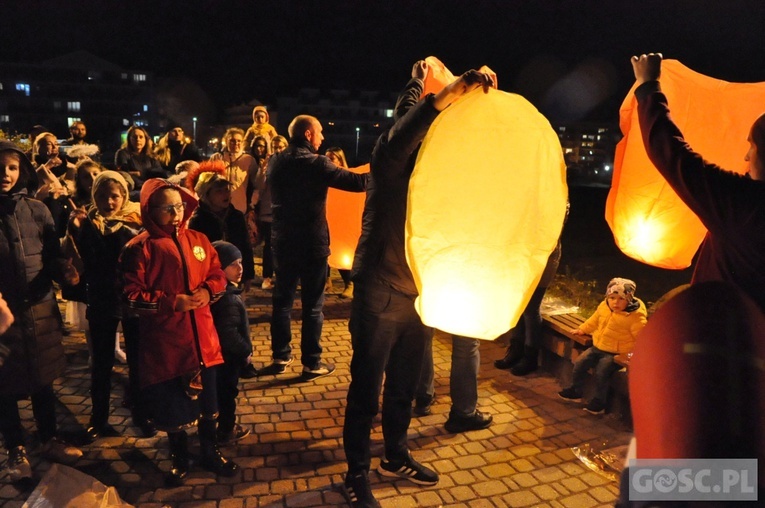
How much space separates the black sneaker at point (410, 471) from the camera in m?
3.65

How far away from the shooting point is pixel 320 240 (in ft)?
16.9

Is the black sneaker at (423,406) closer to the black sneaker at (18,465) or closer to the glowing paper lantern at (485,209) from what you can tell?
the glowing paper lantern at (485,209)

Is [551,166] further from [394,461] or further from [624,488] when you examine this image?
[394,461]

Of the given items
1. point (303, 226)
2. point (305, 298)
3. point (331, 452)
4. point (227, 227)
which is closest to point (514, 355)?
point (305, 298)

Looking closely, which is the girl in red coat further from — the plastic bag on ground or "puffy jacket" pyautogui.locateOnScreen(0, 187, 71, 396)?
"puffy jacket" pyautogui.locateOnScreen(0, 187, 71, 396)

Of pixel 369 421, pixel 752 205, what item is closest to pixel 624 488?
pixel 752 205

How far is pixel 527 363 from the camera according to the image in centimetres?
558

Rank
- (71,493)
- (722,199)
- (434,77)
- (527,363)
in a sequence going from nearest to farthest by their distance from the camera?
(722,199) < (71,493) < (434,77) < (527,363)

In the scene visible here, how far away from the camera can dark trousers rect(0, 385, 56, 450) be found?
11.7 feet

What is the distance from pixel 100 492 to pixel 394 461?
186 cm

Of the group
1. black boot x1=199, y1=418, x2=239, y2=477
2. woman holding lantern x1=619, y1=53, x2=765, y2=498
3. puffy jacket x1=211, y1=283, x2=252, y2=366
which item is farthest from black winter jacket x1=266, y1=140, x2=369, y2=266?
woman holding lantern x1=619, y1=53, x2=765, y2=498

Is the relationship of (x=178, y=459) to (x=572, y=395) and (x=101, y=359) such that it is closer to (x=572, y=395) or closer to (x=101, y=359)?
(x=101, y=359)

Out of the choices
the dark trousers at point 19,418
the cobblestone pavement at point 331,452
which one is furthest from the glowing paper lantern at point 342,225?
the dark trousers at point 19,418

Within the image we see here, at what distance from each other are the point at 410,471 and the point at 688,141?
8.81 feet
